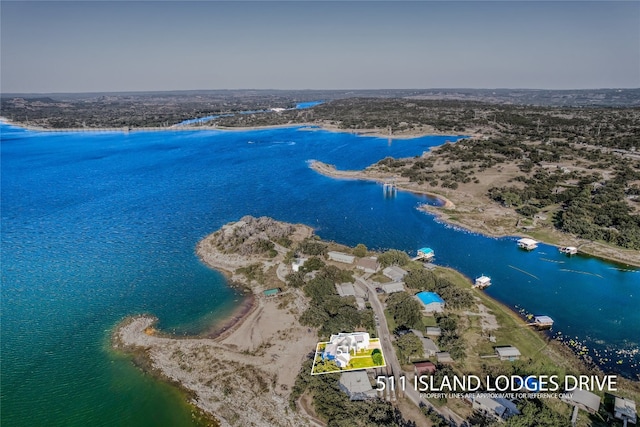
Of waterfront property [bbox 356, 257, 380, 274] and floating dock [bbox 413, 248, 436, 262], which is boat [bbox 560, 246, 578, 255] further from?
waterfront property [bbox 356, 257, 380, 274]

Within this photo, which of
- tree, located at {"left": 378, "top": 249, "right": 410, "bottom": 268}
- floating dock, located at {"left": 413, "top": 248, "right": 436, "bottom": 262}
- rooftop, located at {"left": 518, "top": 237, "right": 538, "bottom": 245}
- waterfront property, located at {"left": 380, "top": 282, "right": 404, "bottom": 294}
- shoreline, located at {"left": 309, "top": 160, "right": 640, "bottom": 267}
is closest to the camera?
waterfront property, located at {"left": 380, "top": 282, "right": 404, "bottom": 294}

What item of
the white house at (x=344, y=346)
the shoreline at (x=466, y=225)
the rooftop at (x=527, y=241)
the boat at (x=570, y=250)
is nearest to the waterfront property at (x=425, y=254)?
the shoreline at (x=466, y=225)

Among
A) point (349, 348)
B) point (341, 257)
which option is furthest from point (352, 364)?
point (341, 257)

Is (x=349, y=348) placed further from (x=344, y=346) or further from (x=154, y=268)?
(x=154, y=268)

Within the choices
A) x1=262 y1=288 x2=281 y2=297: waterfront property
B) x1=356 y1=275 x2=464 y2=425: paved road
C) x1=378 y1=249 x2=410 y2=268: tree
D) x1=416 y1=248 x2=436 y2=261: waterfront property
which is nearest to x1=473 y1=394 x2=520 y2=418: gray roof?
x1=356 y1=275 x2=464 y2=425: paved road

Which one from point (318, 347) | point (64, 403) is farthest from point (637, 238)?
point (64, 403)
